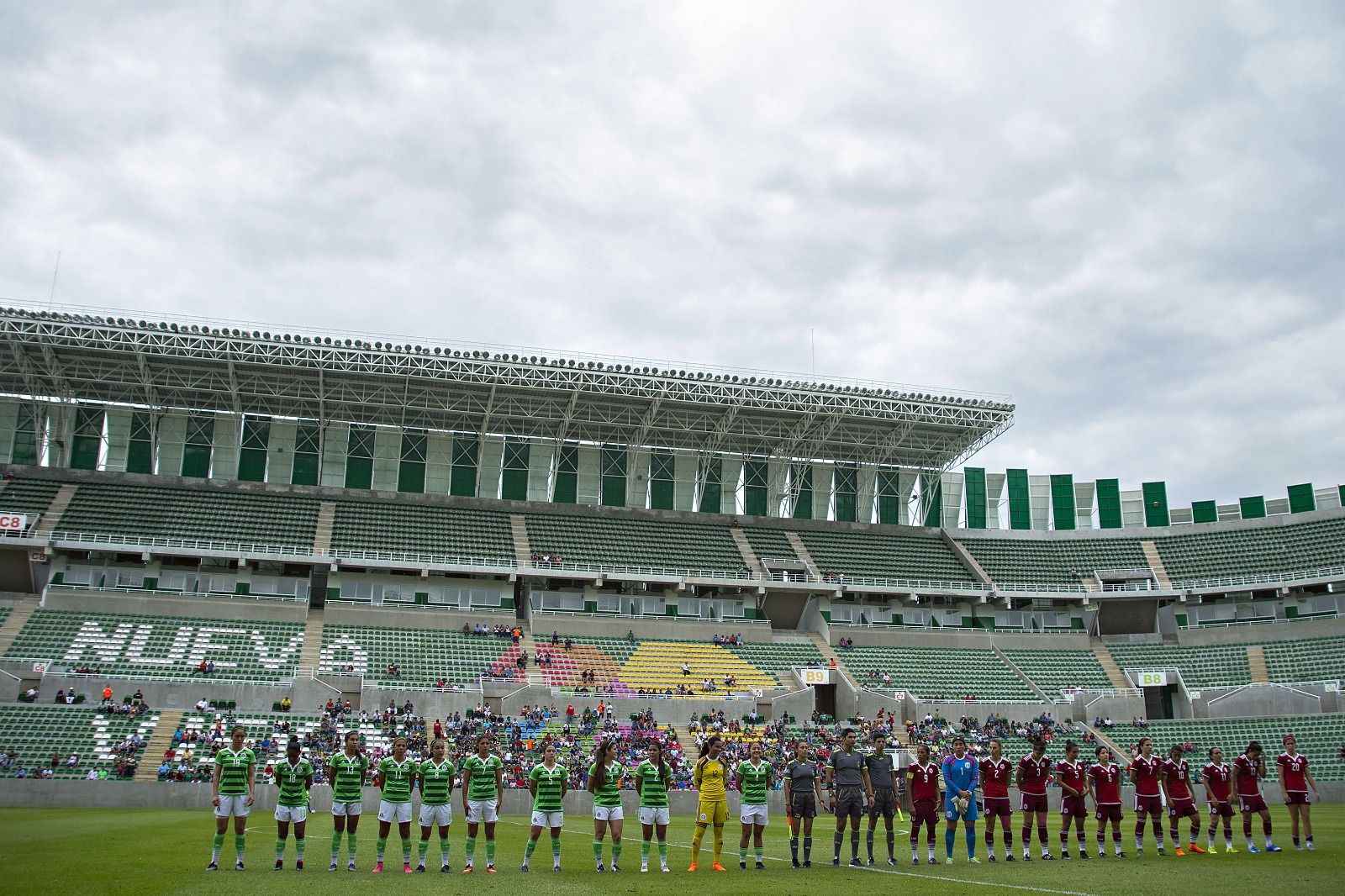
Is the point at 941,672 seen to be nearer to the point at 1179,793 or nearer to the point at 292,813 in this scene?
the point at 1179,793

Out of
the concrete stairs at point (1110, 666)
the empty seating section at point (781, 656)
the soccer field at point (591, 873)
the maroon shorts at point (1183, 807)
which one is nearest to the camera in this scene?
the soccer field at point (591, 873)

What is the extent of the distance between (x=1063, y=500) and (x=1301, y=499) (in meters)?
13.3

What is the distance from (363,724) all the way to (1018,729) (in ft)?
96.0

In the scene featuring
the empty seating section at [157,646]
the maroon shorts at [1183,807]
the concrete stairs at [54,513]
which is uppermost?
the concrete stairs at [54,513]

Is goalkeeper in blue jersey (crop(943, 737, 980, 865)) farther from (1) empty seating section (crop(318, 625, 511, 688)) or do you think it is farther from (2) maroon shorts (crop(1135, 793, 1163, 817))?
(1) empty seating section (crop(318, 625, 511, 688))

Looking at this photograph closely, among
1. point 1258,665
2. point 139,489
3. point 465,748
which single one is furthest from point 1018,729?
point 139,489

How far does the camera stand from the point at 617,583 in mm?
57031

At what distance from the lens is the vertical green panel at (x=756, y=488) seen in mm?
65812

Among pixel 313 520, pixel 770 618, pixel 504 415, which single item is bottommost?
pixel 770 618

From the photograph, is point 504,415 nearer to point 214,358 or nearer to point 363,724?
point 214,358

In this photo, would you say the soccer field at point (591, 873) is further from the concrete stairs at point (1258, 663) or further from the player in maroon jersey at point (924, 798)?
the concrete stairs at point (1258, 663)

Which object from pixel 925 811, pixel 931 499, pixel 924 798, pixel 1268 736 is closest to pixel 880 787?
pixel 924 798

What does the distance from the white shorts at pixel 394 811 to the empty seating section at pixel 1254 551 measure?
55374 millimetres

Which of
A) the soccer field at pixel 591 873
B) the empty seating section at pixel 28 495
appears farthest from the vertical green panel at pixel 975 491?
the empty seating section at pixel 28 495
